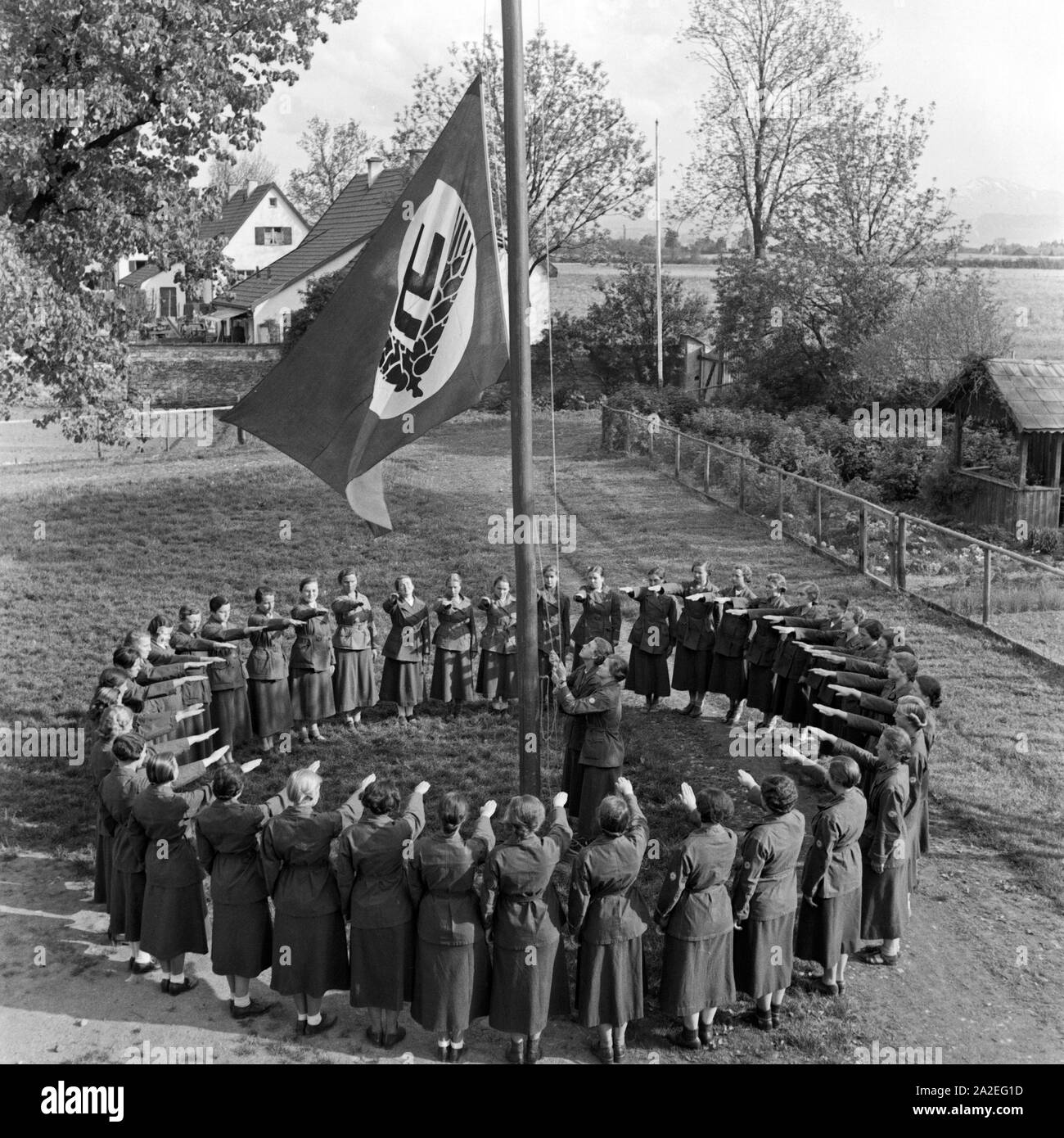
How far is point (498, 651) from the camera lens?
1293 centimetres

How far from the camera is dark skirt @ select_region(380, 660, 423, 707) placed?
1277 centimetres

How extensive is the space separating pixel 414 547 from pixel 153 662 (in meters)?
8.52

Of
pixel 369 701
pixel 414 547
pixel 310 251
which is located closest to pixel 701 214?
pixel 310 251

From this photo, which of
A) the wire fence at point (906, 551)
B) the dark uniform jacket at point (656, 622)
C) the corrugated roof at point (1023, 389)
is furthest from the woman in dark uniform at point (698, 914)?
the corrugated roof at point (1023, 389)

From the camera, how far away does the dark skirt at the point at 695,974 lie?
725 cm

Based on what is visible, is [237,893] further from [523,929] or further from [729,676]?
[729,676]

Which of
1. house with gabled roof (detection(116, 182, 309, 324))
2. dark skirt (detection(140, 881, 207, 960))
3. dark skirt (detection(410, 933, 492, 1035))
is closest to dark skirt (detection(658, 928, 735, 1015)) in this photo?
dark skirt (detection(410, 933, 492, 1035))

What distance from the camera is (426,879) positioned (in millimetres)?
7223

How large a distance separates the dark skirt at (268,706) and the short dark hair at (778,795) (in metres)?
6.17

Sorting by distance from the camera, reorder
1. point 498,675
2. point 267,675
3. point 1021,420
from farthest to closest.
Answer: point 1021,420, point 498,675, point 267,675

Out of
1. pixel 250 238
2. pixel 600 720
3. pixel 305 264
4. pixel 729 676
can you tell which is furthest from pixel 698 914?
pixel 250 238

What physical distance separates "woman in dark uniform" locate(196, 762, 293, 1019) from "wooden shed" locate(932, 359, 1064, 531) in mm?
18705

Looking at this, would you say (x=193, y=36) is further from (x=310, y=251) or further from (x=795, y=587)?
(x=310, y=251)

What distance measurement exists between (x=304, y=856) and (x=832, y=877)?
343 centimetres
